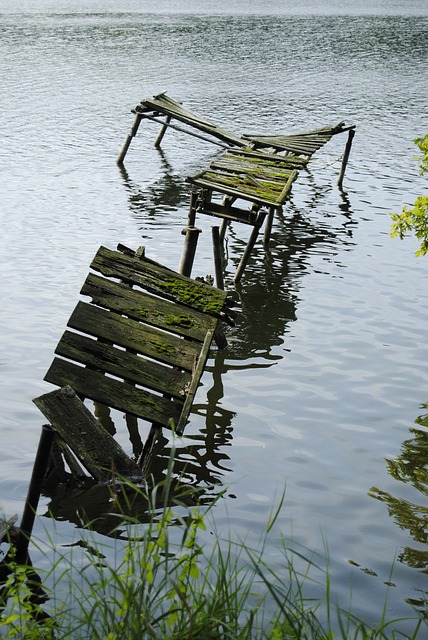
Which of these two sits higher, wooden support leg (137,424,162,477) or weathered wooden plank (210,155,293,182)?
weathered wooden plank (210,155,293,182)

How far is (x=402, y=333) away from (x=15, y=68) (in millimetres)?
27818

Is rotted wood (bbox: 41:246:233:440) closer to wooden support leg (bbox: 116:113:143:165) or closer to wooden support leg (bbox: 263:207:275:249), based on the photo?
wooden support leg (bbox: 263:207:275:249)

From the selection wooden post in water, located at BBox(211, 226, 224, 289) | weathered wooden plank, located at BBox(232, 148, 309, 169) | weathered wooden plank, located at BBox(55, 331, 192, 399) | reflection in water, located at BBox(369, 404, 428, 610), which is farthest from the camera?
weathered wooden plank, located at BBox(232, 148, 309, 169)

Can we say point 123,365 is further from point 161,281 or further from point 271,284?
point 271,284

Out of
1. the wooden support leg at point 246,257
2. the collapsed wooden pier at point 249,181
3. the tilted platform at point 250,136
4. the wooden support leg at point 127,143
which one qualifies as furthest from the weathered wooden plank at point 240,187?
the wooden support leg at point 127,143

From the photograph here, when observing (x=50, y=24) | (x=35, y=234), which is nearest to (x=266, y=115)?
(x=35, y=234)

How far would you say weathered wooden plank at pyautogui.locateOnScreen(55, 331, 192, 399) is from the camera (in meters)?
8.57

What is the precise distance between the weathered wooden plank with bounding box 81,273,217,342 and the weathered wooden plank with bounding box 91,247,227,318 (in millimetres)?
107

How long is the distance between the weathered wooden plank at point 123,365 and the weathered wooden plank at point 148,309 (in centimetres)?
45

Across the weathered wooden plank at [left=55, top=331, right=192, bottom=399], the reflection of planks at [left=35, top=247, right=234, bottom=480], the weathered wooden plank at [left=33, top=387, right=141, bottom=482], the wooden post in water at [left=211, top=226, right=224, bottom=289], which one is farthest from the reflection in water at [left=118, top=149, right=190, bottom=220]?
the weathered wooden plank at [left=33, top=387, right=141, bottom=482]

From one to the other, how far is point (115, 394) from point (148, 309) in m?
1.10

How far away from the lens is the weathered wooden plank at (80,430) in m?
7.67

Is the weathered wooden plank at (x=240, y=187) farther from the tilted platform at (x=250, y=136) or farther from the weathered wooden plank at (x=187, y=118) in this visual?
the weathered wooden plank at (x=187, y=118)

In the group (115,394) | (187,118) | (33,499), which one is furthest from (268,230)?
(33,499)
